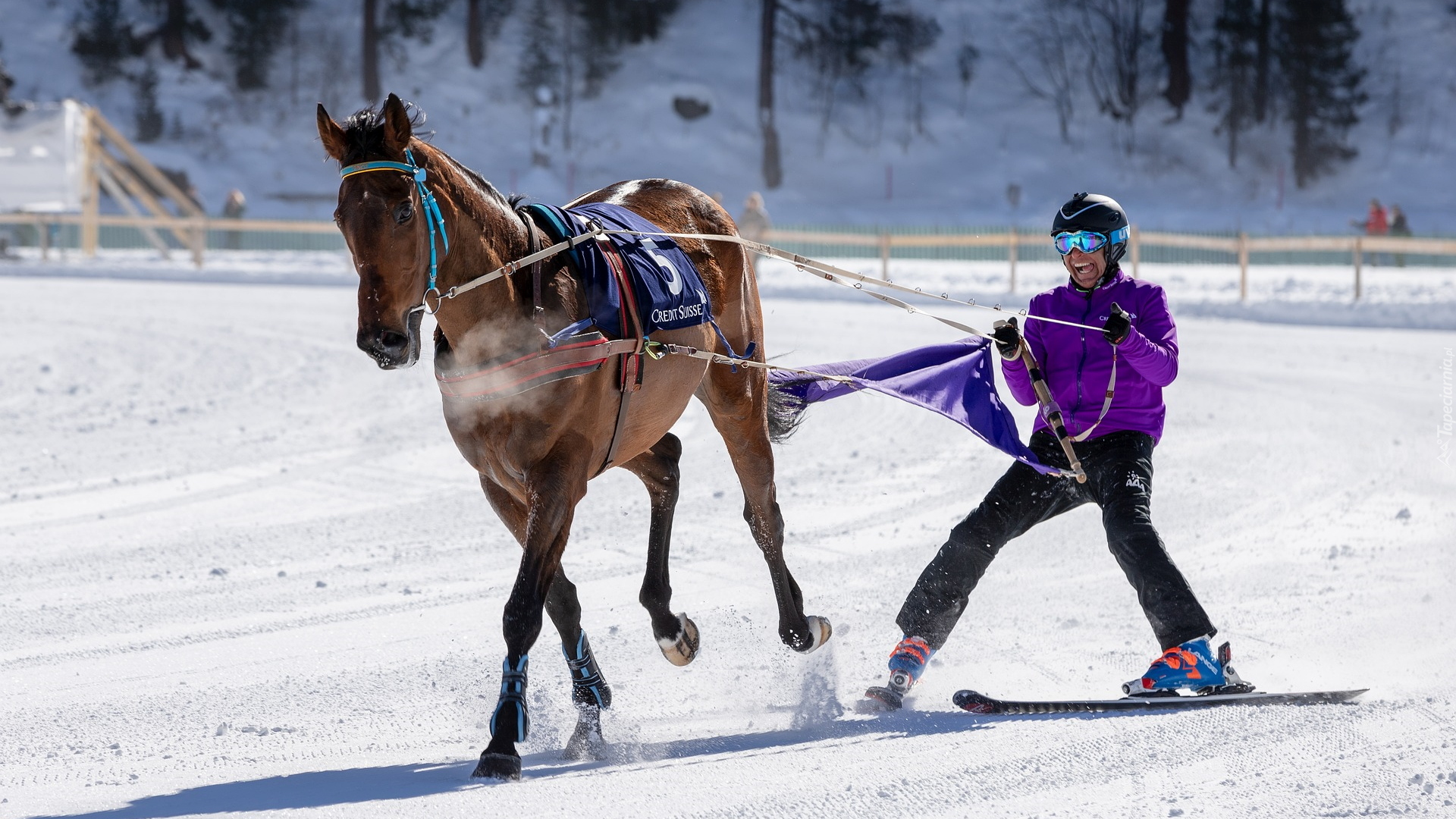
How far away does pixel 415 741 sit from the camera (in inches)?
168

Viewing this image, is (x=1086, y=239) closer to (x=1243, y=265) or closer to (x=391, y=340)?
(x=391, y=340)

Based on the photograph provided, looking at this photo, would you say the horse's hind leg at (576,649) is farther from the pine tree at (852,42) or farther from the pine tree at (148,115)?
the pine tree at (148,115)

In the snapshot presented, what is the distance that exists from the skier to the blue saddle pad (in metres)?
1.05

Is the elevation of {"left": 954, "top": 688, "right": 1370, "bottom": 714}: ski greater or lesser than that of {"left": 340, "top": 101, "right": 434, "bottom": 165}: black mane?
lesser

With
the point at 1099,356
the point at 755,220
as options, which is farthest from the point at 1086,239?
the point at 755,220

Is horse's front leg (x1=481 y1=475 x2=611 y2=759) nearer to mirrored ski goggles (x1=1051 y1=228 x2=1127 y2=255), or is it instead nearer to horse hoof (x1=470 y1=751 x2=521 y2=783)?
horse hoof (x1=470 y1=751 x2=521 y2=783)

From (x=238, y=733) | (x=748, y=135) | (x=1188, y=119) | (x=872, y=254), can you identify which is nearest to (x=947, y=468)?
(x=238, y=733)

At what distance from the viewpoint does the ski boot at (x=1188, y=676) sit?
4445mm

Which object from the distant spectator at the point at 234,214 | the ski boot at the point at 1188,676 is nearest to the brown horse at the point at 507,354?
the ski boot at the point at 1188,676

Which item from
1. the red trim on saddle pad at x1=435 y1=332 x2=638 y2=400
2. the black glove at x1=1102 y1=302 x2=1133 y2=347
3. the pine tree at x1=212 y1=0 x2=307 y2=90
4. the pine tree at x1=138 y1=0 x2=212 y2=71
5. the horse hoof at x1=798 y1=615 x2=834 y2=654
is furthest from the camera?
the pine tree at x1=138 y1=0 x2=212 y2=71

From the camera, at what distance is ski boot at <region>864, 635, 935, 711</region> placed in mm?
4672

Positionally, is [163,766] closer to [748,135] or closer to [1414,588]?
[1414,588]

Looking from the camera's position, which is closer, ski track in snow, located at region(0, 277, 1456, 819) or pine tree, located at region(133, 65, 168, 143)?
ski track in snow, located at region(0, 277, 1456, 819)

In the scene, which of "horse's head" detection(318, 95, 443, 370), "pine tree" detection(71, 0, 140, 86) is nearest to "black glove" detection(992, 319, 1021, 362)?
"horse's head" detection(318, 95, 443, 370)
